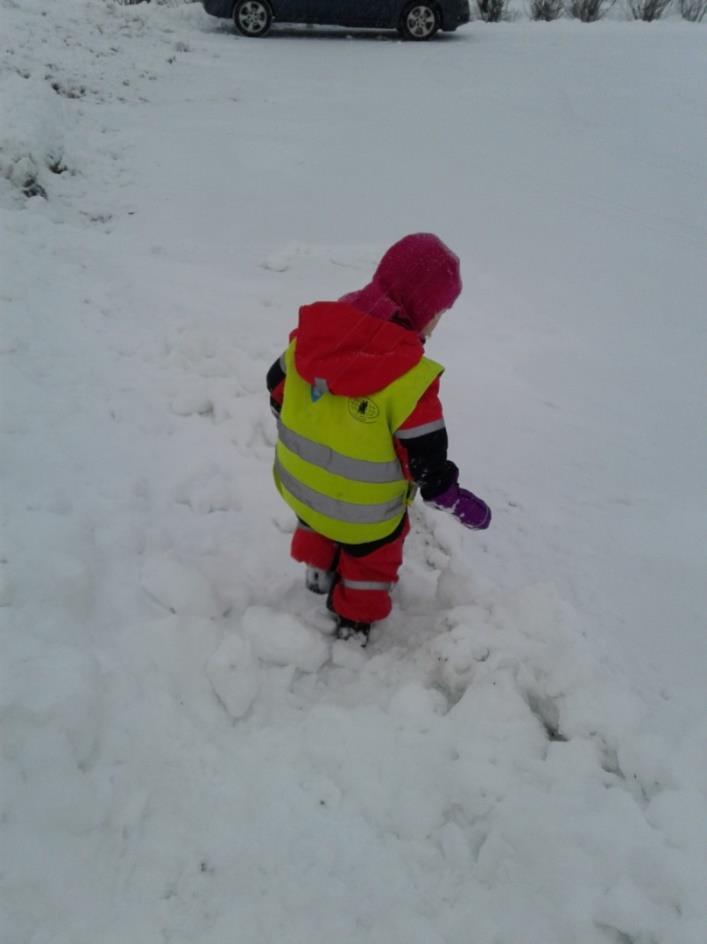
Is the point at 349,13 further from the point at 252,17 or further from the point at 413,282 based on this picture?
the point at 413,282

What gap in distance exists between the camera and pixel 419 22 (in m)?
10.0

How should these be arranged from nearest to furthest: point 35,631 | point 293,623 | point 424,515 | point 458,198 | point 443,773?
point 443,773 < point 35,631 < point 293,623 < point 424,515 < point 458,198

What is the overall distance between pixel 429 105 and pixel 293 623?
25.5ft

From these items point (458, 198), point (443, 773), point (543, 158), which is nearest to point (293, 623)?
point (443, 773)

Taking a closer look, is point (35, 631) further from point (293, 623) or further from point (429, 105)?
point (429, 105)

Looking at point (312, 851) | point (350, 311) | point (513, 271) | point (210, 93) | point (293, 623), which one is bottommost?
point (312, 851)

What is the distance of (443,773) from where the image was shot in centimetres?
172

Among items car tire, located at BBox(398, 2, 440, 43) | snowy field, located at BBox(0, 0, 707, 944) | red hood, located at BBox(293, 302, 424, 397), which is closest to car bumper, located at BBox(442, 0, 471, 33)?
car tire, located at BBox(398, 2, 440, 43)

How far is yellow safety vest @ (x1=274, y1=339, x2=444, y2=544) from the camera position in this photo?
5.39ft

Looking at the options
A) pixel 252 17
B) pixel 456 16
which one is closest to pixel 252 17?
pixel 252 17

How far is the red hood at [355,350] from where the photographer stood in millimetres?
1581

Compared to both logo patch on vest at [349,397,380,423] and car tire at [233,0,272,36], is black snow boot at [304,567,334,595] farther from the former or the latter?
car tire at [233,0,272,36]

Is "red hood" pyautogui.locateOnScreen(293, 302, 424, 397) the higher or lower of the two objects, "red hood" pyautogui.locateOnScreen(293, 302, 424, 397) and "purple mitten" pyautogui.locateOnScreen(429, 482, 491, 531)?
the higher

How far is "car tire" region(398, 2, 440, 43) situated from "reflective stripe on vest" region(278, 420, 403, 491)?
1084 centimetres
